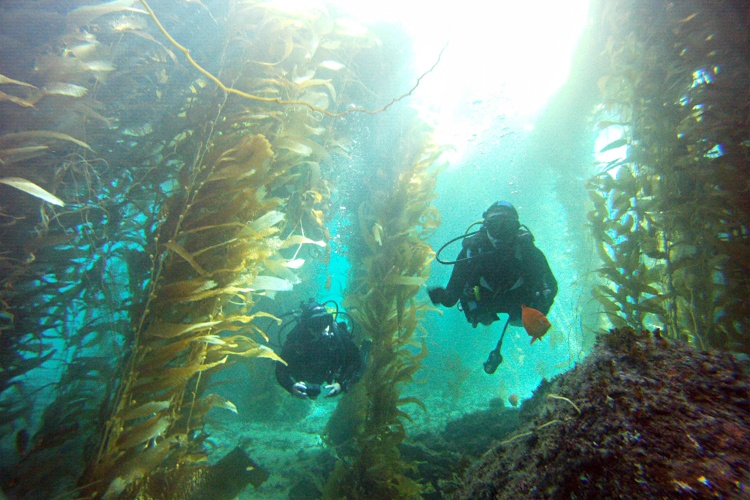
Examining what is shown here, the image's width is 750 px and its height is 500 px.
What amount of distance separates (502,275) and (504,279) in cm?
6

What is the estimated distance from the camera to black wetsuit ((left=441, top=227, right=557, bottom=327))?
3.99m

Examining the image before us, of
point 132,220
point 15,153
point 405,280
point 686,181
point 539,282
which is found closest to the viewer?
point 15,153

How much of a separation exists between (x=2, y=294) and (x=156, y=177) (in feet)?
5.06

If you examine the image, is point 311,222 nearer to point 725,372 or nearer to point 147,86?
point 147,86

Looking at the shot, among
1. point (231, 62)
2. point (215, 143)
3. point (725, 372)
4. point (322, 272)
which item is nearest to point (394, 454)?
point (725, 372)

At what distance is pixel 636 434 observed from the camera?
1.10 m

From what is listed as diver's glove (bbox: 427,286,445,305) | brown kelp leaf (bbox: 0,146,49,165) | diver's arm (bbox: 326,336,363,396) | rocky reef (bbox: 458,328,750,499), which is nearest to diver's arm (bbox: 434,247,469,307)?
diver's glove (bbox: 427,286,445,305)

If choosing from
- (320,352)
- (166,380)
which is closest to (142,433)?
(166,380)

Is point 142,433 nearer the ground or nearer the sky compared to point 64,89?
nearer the ground

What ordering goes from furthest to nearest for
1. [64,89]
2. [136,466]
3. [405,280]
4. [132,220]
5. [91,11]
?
[405,280] → [132,220] → [91,11] → [64,89] → [136,466]

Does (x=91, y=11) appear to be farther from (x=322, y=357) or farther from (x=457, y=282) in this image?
(x=457, y=282)

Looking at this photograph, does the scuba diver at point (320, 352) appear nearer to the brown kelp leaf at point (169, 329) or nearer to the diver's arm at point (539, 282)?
the brown kelp leaf at point (169, 329)

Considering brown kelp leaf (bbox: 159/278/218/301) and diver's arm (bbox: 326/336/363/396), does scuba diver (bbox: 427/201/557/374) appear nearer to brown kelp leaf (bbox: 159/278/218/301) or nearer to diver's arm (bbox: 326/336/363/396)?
diver's arm (bbox: 326/336/363/396)

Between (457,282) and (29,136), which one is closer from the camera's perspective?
(29,136)
